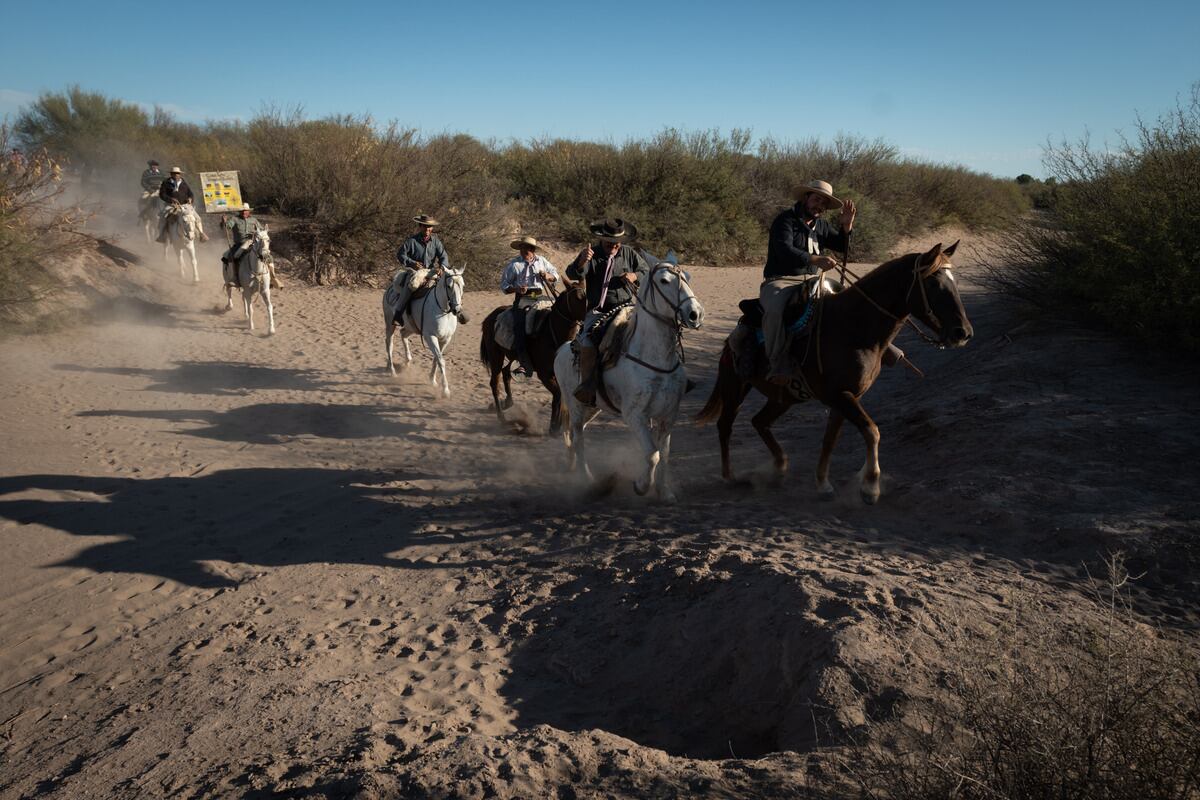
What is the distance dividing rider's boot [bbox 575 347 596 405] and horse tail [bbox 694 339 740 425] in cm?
131

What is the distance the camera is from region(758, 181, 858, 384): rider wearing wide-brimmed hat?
23.6ft

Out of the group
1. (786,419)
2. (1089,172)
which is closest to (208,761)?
(786,419)

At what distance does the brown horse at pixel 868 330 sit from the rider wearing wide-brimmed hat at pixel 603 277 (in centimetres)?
184

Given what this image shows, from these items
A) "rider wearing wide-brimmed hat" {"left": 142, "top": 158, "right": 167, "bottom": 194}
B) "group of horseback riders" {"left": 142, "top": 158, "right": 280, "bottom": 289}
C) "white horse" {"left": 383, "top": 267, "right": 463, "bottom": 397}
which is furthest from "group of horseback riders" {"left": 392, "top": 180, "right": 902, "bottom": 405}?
"rider wearing wide-brimmed hat" {"left": 142, "top": 158, "right": 167, "bottom": 194}

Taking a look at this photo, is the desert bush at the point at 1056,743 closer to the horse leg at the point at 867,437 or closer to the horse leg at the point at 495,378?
the horse leg at the point at 867,437

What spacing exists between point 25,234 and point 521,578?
1400cm

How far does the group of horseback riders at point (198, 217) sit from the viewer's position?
16625mm

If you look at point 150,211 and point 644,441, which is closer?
point 644,441

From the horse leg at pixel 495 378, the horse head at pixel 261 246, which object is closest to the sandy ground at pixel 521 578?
the horse leg at pixel 495 378

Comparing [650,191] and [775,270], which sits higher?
[650,191]

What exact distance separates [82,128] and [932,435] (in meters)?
34.8

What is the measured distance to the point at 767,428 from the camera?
27.0 feet

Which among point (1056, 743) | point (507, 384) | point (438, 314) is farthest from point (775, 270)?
point (438, 314)

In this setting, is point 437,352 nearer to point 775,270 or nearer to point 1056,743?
point 775,270
